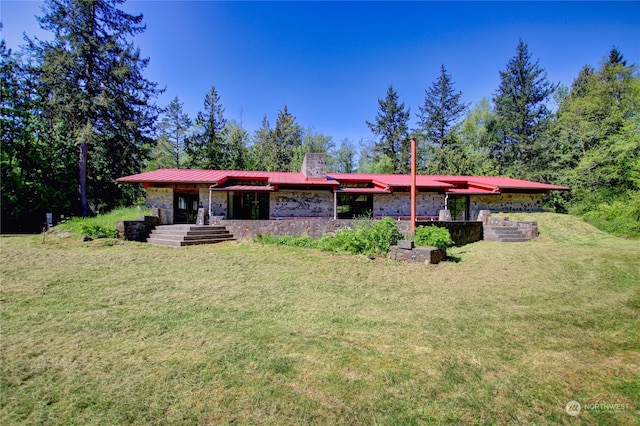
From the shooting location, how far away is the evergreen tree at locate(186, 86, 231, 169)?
29469 mm

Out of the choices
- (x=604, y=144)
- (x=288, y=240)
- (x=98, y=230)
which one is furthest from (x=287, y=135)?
(x=604, y=144)

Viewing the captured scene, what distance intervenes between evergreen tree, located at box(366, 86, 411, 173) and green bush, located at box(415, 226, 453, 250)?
26.4 meters

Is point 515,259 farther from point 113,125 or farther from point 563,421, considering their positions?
point 113,125

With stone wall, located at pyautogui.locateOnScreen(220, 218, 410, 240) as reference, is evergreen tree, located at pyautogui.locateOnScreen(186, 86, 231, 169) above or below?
above

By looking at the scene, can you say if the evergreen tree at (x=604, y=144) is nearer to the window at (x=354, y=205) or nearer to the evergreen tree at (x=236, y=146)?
the window at (x=354, y=205)

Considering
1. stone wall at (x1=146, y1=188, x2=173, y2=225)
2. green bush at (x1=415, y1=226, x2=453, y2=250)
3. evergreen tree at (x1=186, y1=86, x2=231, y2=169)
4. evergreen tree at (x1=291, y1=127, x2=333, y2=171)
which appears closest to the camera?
green bush at (x1=415, y1=226, x2=453, y2=250)

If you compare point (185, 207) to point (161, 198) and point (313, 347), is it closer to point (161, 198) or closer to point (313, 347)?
point (161, 198)

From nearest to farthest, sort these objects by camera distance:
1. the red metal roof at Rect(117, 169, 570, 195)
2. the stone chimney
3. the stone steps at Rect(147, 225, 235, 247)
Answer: the stone steps at Rect(147, 225, 235, 247) → the red metal roof at Rect(117, 169, 570, 195) → the stone chimney

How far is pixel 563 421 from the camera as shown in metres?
2.41

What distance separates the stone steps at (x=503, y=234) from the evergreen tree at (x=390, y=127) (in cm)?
2231

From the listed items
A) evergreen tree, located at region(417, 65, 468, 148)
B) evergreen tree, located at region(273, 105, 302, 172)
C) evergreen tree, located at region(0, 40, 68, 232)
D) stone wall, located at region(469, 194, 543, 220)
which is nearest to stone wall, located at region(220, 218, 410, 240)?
stone wall, located at region(469, 194, 543, 220)

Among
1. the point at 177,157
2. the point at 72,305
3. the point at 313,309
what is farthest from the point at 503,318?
the point at 177,157

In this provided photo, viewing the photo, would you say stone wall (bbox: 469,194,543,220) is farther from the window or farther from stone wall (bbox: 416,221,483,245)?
the window

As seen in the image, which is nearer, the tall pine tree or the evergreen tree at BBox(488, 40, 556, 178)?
the evergreen tree at BBox(488, 40, 556, 178)
